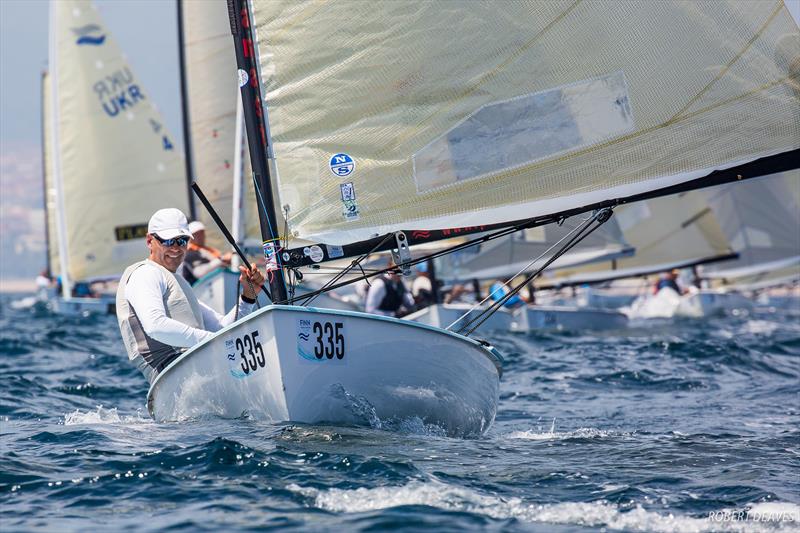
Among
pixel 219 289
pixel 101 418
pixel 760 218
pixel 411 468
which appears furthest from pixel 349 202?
pixel 760 218

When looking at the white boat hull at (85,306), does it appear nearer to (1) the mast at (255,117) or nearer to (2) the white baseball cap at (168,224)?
(2) the white baseball cap at (168,224)

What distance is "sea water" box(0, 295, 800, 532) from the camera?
4.05 metres

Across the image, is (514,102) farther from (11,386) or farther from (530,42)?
(11,386)

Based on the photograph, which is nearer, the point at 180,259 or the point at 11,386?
the point at 180,259

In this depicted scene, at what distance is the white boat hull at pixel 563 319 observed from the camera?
1705 cm

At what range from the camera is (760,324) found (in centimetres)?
2036

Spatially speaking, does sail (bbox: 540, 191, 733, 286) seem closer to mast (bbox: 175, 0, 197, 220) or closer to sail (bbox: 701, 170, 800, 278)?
sail (bbox: 701, 170, 800, 278)

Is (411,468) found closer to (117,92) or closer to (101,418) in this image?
(101,418)

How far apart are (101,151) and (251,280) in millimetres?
17541

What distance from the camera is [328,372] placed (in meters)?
5.38

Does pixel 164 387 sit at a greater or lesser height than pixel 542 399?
greater

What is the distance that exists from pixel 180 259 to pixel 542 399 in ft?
11.7

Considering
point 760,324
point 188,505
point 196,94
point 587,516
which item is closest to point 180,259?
point 188,505

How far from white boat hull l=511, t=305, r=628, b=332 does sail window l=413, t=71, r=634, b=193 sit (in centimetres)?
1092
